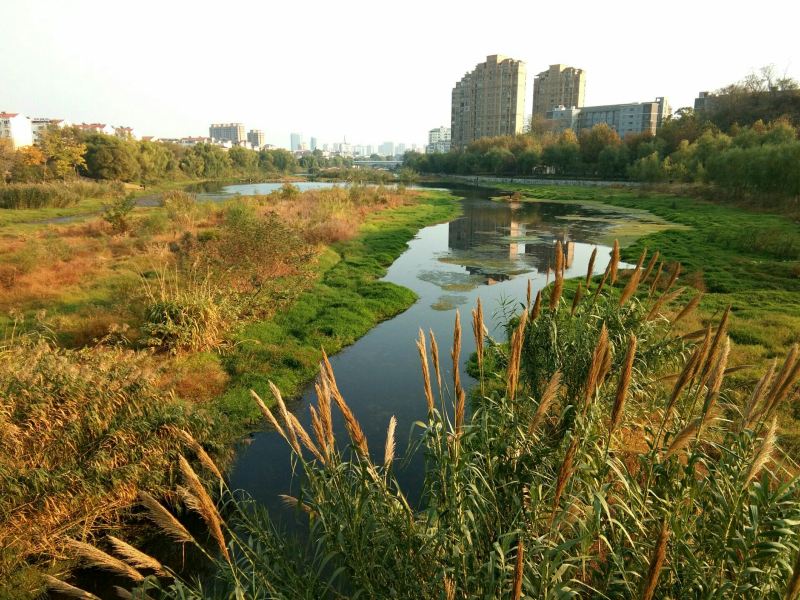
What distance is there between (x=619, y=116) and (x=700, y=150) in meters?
81.2

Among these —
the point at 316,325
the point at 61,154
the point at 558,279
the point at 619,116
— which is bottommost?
the point at 316,325

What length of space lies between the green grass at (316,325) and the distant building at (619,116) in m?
109

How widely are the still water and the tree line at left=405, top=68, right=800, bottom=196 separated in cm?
1136

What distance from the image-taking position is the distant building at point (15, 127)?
91000mm

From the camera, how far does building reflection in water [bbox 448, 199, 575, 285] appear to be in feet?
67.8

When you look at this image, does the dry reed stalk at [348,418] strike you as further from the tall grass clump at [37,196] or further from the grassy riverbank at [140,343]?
the tall grass clump at [37,196]

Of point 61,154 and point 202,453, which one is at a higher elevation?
point 61,154

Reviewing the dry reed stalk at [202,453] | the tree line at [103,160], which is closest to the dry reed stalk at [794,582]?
the dry reed stalk at [202,453]

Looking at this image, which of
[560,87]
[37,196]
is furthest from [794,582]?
[560,87]

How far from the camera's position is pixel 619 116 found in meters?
120

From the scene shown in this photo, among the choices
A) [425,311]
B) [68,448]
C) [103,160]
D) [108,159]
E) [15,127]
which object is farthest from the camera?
[15,127]

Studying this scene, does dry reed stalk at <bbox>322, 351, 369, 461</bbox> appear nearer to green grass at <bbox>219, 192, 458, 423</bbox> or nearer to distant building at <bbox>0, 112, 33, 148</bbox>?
green grass at <bbox>219, 192, 458, 423</bbox>

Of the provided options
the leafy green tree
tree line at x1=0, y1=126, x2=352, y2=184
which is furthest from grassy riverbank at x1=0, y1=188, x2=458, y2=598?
the leafy green tree

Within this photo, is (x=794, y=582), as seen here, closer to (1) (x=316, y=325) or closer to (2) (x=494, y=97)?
(1) (x=316, y=325)
